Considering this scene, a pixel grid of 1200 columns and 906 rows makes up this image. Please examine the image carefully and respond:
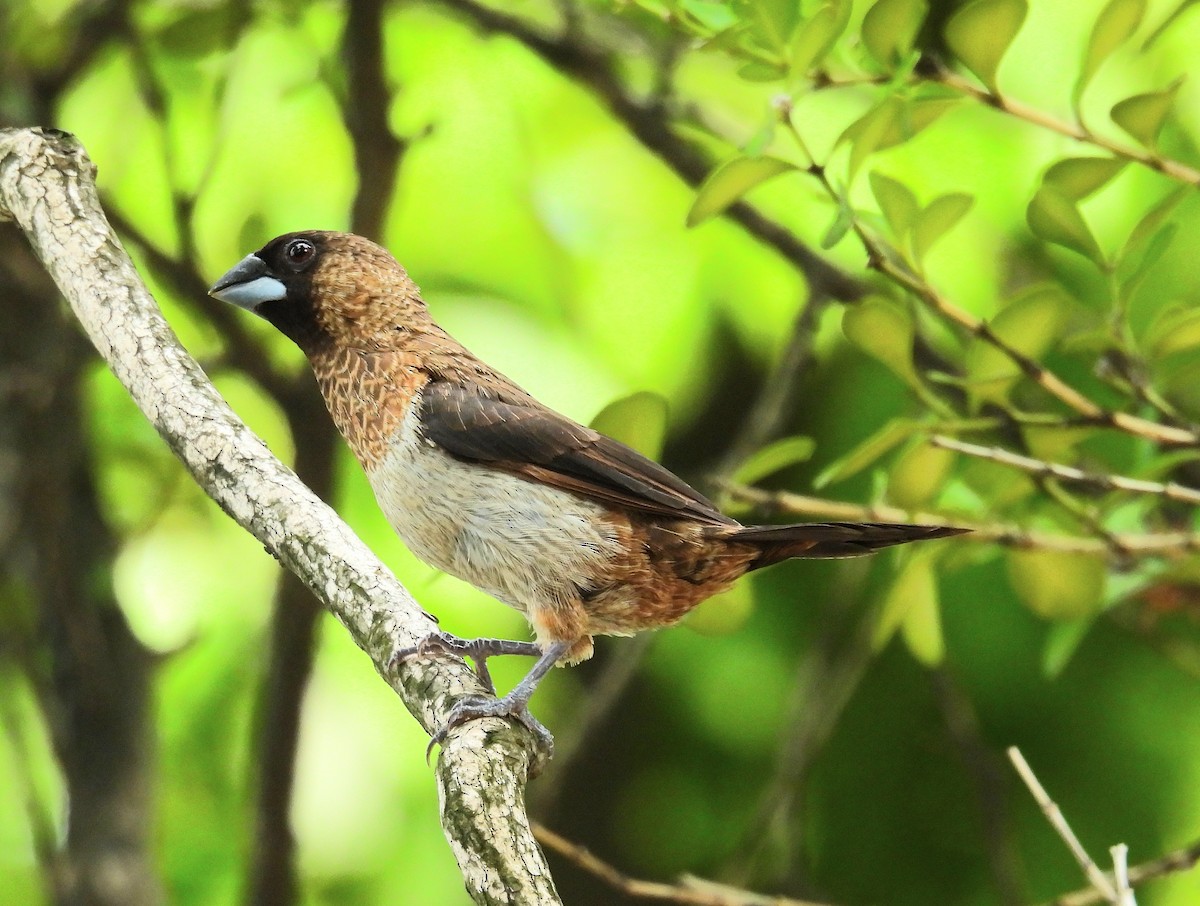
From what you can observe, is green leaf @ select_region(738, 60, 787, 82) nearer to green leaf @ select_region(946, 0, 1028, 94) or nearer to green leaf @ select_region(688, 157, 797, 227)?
green leaf @ select_region(688, 157, 797, 227)

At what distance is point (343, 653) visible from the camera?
178 inches

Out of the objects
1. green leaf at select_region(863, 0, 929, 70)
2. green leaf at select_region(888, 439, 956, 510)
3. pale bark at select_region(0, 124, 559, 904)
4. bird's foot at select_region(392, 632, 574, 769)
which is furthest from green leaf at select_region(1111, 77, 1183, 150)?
pale bark at select_region(0, 124, 559, 904)

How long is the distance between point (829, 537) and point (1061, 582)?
71cm

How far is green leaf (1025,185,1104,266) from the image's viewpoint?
2.32m

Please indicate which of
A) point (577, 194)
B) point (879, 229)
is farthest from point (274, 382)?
A: point (879, 229)

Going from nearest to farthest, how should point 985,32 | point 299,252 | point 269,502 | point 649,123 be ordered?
point 269,502, point 985,32, point 299,252, point 649,123

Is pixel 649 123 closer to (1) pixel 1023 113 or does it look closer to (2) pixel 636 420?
(2) pixel 636 420

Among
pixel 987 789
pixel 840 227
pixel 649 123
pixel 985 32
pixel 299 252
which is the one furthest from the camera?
pixel 649 123

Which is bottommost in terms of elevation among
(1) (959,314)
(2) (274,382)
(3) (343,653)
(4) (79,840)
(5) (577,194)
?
(4) (79,840)

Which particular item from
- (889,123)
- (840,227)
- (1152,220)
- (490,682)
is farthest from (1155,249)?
(490,682)

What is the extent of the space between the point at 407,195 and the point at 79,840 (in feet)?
7.36

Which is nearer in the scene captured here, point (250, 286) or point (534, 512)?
point (534, 512)

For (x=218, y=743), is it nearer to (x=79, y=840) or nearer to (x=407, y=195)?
(x=79, y=840)

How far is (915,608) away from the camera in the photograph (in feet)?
8.84
